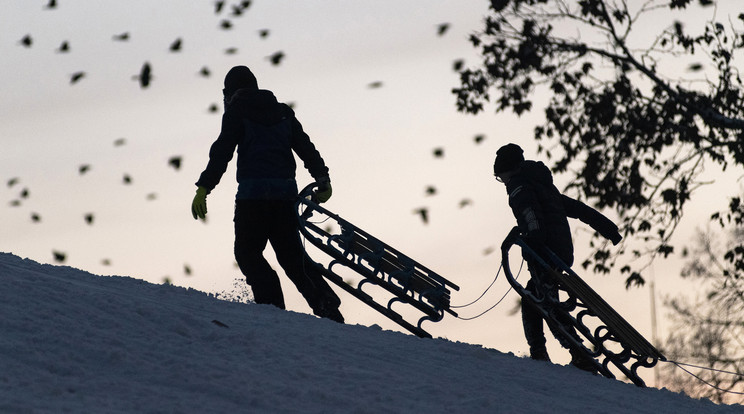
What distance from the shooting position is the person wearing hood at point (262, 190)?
7.96 m

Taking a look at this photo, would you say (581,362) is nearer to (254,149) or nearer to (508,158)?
(508,158)

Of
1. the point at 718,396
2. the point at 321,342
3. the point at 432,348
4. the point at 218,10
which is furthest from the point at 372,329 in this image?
the point at 718,396

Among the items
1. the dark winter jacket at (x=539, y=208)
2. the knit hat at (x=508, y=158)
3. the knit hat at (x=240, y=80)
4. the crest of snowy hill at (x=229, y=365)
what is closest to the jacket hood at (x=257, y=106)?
the knit hat at (x=240, y=80)

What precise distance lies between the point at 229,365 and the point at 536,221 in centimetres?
331

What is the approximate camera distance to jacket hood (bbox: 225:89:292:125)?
8.02 m

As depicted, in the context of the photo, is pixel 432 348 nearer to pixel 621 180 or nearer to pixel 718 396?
pixel 621 180

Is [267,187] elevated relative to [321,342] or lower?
elevated

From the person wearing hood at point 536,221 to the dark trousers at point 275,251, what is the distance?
1749 mm

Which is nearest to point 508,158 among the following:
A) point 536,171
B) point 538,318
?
point 536,171

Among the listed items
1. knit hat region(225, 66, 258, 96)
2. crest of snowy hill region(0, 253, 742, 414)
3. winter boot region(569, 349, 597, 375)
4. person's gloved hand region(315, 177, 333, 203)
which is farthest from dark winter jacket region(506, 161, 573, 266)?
knit hat region(225, 66, 258, 96)

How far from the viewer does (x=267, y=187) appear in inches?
314

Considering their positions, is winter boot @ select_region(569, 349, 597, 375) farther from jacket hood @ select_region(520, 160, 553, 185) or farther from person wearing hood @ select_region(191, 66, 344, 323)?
person wearing hood @ select_region(191, 66, 344, 323)

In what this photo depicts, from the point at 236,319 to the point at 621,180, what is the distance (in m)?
7.82

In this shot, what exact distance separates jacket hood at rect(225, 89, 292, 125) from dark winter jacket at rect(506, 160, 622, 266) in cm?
215
